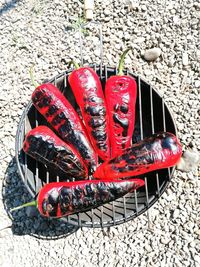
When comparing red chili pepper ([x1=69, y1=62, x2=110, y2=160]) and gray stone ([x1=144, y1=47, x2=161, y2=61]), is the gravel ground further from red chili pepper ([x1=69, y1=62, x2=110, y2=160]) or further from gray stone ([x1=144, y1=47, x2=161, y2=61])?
red chili pepper ([x1=69, y1=62, x2=110, y2=160])

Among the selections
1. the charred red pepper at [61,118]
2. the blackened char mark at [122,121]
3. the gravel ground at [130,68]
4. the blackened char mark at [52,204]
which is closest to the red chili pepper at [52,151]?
the charred red pepper at [61,118]

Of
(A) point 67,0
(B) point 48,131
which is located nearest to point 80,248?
(B) point 48,131

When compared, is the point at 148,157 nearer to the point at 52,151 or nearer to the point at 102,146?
the point at 102,146

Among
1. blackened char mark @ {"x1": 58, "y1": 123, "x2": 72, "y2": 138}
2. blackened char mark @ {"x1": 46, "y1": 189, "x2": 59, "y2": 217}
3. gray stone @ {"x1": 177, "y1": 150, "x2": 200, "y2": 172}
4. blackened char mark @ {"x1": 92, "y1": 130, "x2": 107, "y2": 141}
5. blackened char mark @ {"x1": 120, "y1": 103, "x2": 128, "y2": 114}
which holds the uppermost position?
blackened char mark @ {"x1": 120, "y1": 103, "x2": 128, "y2": 114}

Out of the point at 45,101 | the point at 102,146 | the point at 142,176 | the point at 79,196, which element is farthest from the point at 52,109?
the point at 142,176

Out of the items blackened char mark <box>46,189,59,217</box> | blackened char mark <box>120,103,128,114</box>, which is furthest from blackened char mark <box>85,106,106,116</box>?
blackened char mark <box>46,189,59,217</box>

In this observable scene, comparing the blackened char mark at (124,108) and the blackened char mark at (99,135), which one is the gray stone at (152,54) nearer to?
the blackened char mark at (124,108)
